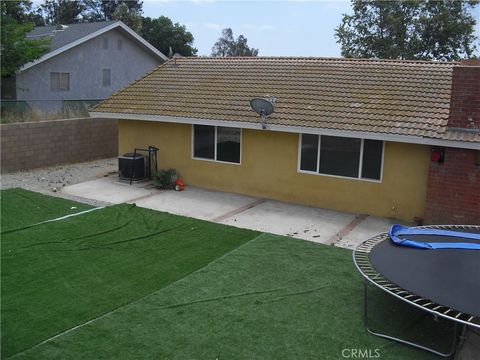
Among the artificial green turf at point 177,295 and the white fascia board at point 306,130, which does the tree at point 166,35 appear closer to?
the white fascia board at point 306,130

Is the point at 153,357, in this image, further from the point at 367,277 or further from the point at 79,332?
the point at 367,277

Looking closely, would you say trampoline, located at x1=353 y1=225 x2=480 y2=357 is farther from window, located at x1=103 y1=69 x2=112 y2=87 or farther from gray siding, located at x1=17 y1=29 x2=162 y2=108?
window, located at x1=103 y1=69 x2=112 y2=87

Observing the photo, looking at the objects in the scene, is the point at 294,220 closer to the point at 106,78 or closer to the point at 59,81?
the point at 59,81

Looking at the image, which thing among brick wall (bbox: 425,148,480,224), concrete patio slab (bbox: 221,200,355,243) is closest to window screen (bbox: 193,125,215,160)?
concrete patio slab (bbox: 221,200,355,243)

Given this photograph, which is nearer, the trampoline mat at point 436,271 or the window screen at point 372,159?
the trampoline mat at point 436,271

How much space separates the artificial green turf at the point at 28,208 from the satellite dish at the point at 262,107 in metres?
4.50

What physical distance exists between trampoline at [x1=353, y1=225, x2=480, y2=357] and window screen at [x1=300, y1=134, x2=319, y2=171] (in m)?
4.46

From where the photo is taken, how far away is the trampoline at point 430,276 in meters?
5.45

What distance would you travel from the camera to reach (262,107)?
1194cm

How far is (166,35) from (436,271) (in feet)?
138

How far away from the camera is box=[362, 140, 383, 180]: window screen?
11.2m

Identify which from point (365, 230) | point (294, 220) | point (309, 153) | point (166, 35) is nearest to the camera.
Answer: point (365, 230)

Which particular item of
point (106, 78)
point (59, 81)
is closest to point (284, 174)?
point (59, 81)

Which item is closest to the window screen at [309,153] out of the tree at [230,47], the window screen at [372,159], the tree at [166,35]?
the window screen at [372,159]
